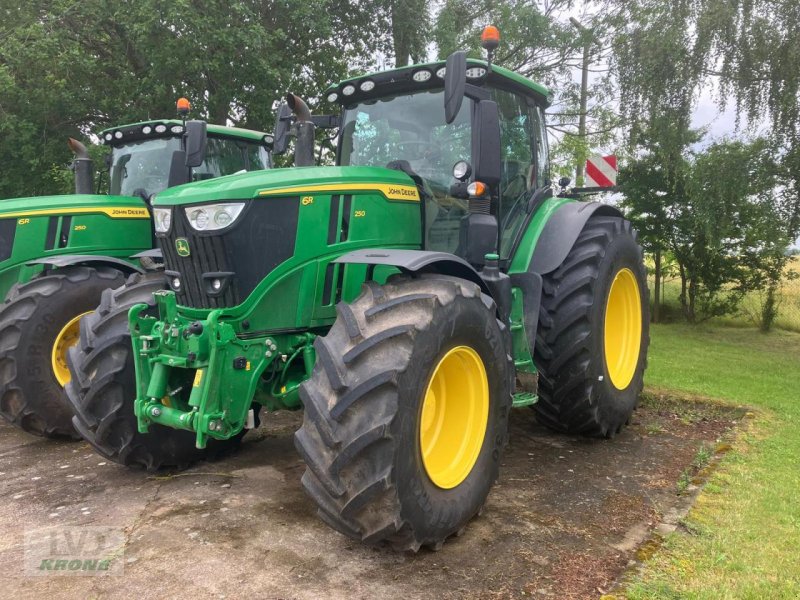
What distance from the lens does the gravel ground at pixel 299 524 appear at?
9.12 ft

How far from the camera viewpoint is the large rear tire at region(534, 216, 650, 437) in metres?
4.33

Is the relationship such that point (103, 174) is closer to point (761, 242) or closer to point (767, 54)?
point (767, 54)

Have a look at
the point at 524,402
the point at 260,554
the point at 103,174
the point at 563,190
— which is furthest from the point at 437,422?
the point at 103,174

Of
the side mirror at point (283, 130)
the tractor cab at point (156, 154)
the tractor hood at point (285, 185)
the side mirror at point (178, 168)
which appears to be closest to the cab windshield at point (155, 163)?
the tractor cab at point (156, 154)

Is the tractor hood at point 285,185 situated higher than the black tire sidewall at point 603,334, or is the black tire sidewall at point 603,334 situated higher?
the tractor hood at point 285,185

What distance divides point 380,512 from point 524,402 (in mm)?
1442

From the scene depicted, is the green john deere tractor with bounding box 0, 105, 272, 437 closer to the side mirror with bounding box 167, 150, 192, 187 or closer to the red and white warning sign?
the side mirror with bounding box 167, 150, 192, 187

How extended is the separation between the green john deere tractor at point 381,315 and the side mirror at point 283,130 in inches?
0.6

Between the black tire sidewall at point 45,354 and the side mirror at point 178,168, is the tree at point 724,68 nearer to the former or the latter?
the side mirror at point 178,168

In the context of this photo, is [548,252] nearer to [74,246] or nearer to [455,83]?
[455,83]

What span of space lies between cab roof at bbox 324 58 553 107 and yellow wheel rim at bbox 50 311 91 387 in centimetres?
274

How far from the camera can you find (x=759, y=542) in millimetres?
3227

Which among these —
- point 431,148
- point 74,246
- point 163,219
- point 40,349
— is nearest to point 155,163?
point 74,246

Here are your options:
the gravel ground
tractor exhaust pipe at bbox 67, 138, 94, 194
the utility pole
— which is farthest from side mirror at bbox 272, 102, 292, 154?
the utility pole
